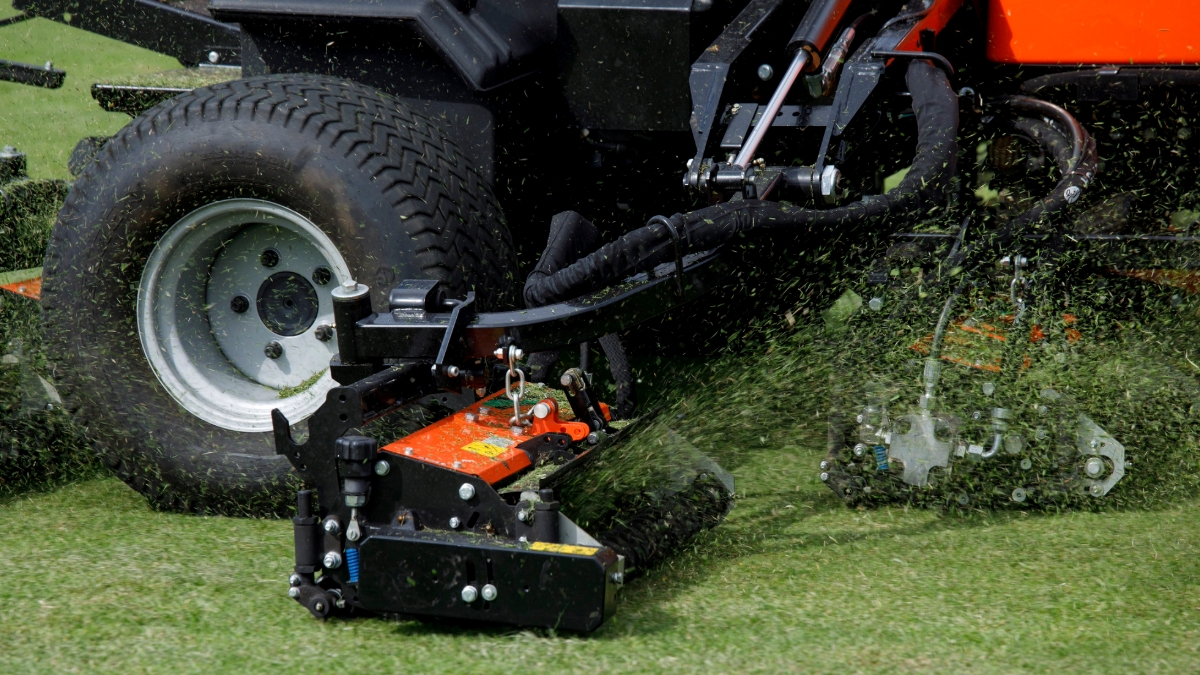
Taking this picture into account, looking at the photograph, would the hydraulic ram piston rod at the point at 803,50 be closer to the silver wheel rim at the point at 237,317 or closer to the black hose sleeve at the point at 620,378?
the black hose sleeve at the point at 620,378

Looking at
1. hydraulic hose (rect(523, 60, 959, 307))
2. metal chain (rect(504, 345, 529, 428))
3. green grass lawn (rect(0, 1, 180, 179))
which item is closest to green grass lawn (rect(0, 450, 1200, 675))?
metal chain (rect(504, 345, 529, 428))

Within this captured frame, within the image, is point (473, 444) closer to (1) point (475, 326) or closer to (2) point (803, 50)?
(1) point (475, 326)

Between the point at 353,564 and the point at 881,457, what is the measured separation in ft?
4.57

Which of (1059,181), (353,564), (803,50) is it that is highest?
(803,50)

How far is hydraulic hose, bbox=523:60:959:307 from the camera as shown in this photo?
8.86ft

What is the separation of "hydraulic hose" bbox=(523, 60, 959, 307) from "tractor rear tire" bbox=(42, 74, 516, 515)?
0.31 metres

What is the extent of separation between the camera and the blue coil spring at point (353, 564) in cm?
256

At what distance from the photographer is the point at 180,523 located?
3.17 metres

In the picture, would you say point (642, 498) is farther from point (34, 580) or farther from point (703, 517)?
point (34, 580)

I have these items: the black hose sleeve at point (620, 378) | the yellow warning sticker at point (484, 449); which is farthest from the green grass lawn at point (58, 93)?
the yellow warning sticker at point (484, 449)

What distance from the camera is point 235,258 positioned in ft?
10.9

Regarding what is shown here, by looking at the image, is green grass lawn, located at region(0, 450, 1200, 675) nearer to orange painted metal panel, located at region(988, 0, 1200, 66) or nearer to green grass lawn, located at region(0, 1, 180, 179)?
orange painted metal panel, located at region(988, 0, 1200, 66)

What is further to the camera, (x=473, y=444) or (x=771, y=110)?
(x=771, y=110)

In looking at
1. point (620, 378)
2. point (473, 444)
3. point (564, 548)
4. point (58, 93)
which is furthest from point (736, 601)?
point (58, 93)
